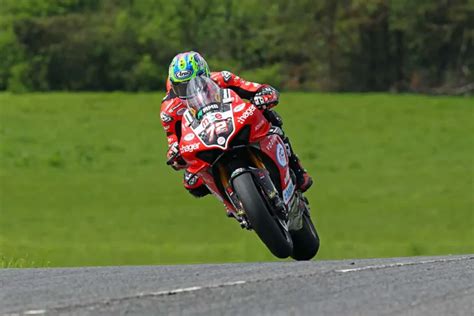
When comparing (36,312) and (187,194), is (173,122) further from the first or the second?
(187,194)

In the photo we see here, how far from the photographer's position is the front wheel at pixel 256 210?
32.3ft

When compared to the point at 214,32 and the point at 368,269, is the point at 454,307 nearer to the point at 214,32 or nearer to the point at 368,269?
the point at 368,269

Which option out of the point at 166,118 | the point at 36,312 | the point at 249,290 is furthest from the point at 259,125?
the point at 36,312

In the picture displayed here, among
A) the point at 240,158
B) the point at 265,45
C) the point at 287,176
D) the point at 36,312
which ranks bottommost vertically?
the point at 265,45

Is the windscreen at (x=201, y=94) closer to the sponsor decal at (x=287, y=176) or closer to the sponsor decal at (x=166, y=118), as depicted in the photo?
the sponsor decal at (x=166, y=118)

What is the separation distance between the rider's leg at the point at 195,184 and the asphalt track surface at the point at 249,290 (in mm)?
1879

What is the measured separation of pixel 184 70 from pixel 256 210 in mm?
1348

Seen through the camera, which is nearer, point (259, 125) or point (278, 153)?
point (259, 125)

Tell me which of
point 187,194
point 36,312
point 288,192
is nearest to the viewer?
point 36,312

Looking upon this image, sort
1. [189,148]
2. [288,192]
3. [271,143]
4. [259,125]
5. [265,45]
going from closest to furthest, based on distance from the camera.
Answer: [189,148] < [259,125] < [271,143] < [288,192] < [265,45]

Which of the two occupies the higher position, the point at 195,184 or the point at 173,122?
the point at 173,122

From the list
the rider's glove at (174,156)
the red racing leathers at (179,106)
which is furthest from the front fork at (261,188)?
the red racing leathers at (179,106)

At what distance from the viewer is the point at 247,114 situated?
1020 centimetres

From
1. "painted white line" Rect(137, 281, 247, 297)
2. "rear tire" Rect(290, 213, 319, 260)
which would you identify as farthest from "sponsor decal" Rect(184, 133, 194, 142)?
"painted white line" Rect(137, 281, 247, 297)
